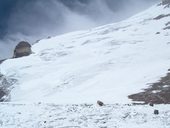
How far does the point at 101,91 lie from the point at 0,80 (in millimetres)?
25822

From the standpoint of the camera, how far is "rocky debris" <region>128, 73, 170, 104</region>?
1392 inches

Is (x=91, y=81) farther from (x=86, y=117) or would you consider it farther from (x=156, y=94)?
(x=86, y=117)

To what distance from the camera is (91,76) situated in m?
55.6

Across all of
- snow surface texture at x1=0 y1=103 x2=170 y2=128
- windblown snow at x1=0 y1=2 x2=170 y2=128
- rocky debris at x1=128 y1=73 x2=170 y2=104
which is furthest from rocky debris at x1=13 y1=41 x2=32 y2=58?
snow surface texture at x1=0 y1=103 x2=170 y2=128

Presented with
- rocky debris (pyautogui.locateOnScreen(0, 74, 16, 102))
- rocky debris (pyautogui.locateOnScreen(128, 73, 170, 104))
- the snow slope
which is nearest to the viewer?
rocky debris (pyautogui.locateOnScreen(128, 73, 170, 104))

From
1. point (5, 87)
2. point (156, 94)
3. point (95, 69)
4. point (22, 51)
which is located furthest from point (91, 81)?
point (22, 51)

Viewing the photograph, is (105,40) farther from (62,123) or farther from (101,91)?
(62,123)

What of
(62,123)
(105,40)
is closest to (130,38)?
(105,40)

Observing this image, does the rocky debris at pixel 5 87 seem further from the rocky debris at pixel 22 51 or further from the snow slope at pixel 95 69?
the rocky debris at pixel 22 51

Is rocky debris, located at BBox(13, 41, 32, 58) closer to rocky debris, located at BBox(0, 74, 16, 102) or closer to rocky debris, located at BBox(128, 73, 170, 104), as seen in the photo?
rocky debris, located at BBox(0, 74, 16, 102)

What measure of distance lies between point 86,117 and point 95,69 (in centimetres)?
3233

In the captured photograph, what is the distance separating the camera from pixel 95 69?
5931cm

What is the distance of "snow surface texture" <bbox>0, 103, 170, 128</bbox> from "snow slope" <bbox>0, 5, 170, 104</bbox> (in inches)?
306

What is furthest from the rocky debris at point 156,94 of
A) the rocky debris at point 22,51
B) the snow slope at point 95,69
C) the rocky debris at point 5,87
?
the rocky debris at point 22,51
